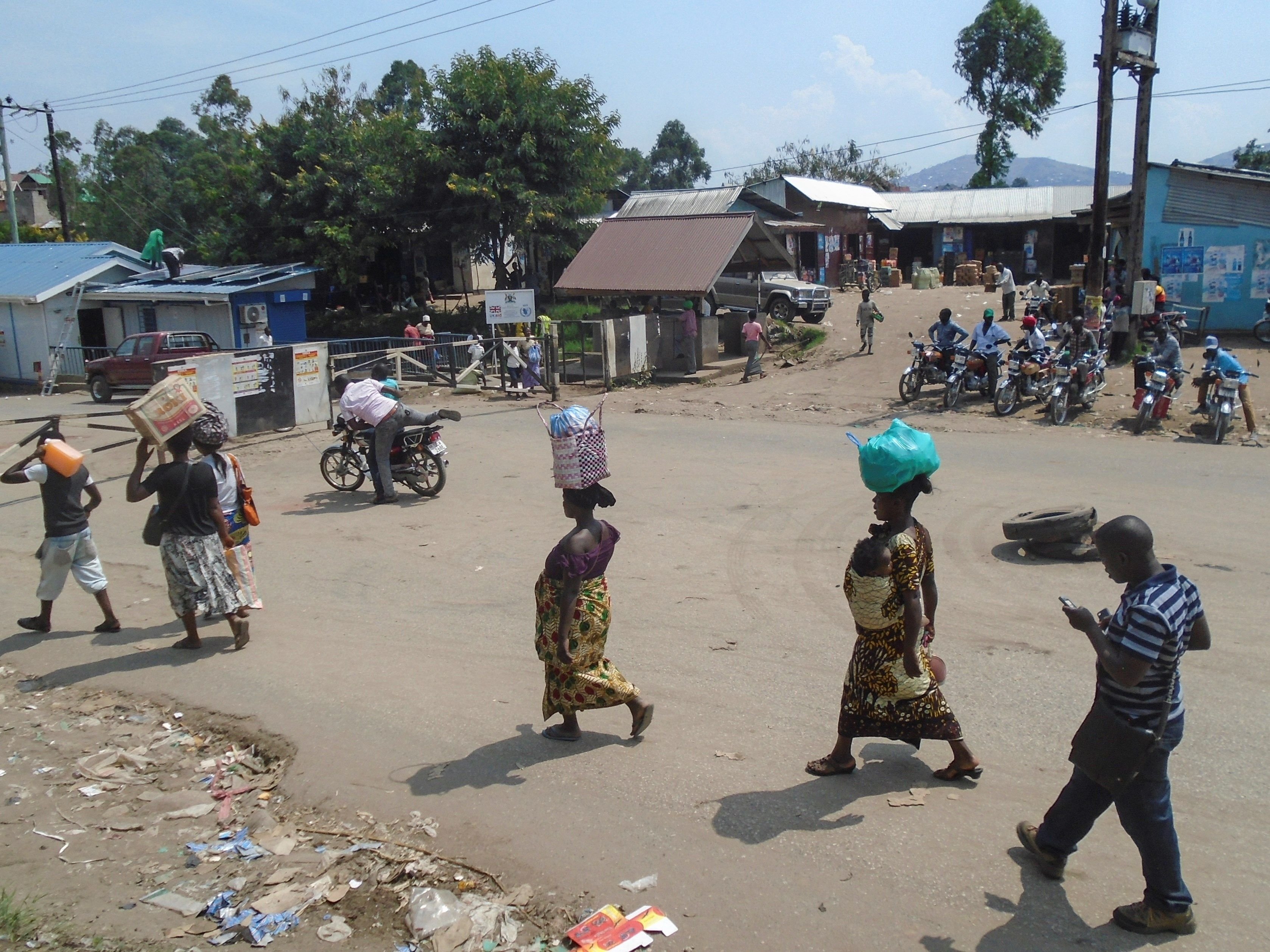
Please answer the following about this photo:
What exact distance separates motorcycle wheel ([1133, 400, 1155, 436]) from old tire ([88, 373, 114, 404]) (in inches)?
939

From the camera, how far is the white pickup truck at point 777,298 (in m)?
27.9

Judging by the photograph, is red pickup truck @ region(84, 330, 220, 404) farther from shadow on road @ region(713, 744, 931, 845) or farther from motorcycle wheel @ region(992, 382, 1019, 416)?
shadow on road @ region(713, 744, 931, 845)

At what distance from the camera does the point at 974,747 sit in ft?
17.1

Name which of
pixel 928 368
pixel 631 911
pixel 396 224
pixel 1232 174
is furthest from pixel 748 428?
pixel 396 224

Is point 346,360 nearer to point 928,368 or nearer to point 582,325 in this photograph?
point 582,325

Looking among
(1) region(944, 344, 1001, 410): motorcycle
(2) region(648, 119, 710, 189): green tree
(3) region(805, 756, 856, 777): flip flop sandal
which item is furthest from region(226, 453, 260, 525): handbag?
(2) region(648, 119, 710, 189): green tree

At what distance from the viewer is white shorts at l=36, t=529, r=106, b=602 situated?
748cm

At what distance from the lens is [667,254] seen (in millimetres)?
23234

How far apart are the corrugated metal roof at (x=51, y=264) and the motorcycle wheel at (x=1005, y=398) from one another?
27011 mm

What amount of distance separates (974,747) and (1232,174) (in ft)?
73.6

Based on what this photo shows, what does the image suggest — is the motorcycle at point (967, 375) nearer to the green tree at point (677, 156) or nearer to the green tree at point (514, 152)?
the green tree at point (514, 152)

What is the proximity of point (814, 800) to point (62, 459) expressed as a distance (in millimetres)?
5950

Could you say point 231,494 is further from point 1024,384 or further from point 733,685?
point 1024,384

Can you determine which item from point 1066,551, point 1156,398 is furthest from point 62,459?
point 1156,398
